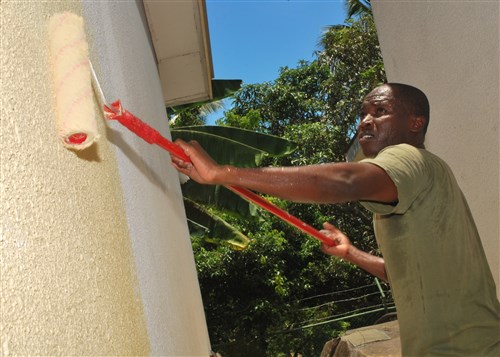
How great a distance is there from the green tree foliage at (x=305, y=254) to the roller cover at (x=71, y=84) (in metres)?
11.5

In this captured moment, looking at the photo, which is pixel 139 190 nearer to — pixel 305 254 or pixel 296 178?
pixel 296 178

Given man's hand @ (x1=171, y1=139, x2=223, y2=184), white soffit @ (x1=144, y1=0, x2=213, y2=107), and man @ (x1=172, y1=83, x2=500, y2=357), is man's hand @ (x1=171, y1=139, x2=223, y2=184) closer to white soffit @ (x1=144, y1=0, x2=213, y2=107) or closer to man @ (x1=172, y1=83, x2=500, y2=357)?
man @ (x1=172, y1=83, x2=500, y2=357)

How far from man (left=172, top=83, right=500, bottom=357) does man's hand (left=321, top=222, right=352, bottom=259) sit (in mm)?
831

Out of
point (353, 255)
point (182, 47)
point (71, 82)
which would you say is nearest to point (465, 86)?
point (353, 255)

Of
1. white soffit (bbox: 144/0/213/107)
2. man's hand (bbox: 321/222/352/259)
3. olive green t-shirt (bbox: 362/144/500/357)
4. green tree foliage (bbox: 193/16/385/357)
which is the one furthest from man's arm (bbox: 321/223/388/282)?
green tree foliage (bbox: 193/16/385/357)

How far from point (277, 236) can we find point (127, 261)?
12.4 meters

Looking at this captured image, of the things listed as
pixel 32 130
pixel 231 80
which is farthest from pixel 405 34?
pixel 231 80

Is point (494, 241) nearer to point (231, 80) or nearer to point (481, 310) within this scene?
point (481, 310)

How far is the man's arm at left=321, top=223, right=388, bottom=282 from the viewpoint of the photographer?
2.67 metres

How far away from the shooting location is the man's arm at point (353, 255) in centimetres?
267

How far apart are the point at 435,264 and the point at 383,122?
684mm

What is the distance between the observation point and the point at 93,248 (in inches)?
38.6

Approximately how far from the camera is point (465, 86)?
2.58 metres

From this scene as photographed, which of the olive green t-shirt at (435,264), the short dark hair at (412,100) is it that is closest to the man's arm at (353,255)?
the olive green t-shirt at (435,264)
